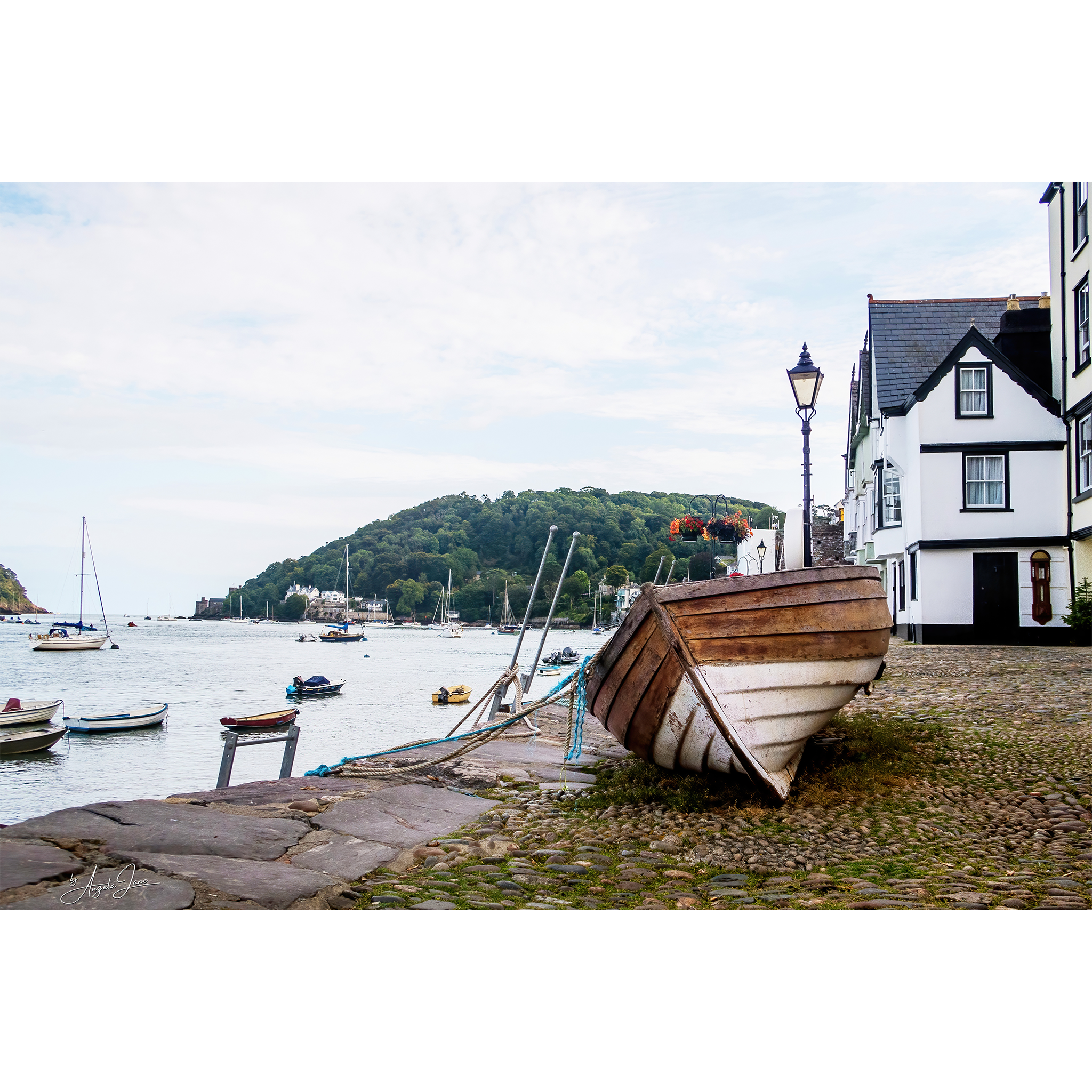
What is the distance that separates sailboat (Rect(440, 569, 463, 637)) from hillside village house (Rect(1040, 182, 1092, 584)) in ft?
97.6

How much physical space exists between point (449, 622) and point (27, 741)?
220ft

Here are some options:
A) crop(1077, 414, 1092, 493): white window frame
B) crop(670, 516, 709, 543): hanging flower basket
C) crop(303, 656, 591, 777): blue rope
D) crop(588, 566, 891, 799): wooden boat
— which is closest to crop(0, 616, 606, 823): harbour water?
crop(303, 656, 591, 777): blue rope

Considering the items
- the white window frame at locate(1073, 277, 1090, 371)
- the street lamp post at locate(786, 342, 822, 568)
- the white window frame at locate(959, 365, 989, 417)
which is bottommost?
the street lamp post at locate(786, 342, 822, 568)

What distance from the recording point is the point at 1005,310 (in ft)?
76.9

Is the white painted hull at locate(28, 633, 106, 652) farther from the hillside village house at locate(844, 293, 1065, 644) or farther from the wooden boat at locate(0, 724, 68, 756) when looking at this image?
the hillside village house at locate(844, 293, 1065, 644)

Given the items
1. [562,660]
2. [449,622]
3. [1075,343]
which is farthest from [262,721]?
[449,622]

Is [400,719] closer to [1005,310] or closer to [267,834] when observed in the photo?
[1005,310]

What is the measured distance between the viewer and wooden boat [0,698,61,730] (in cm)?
2461

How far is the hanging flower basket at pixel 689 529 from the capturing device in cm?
854

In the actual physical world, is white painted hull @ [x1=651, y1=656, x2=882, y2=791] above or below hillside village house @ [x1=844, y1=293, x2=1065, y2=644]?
below

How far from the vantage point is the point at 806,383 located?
30.4 ft

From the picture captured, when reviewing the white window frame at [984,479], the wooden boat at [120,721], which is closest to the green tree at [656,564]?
the white window frame at [984,479]

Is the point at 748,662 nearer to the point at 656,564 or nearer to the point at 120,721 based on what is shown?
the point at 656,564

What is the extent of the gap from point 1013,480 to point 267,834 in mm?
21727
